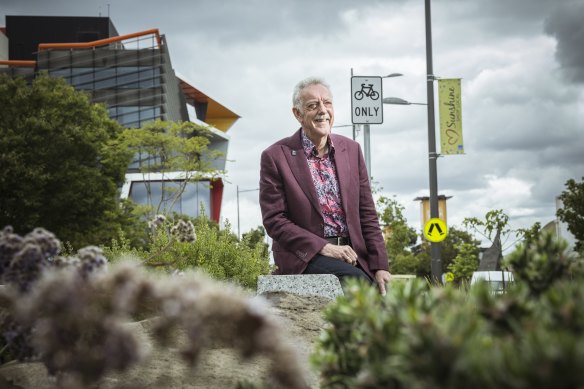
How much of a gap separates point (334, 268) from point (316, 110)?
104cm

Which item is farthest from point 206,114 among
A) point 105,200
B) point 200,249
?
point 200,249

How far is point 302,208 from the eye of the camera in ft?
15.1

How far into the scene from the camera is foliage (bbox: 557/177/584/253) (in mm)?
35875

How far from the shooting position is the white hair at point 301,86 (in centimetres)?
481

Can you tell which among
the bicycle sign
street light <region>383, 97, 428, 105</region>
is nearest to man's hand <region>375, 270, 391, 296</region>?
the bicycle sign

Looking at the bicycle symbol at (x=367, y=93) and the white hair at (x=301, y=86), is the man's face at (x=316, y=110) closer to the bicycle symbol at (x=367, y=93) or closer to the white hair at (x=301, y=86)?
the white hair at (x=301, y=86)

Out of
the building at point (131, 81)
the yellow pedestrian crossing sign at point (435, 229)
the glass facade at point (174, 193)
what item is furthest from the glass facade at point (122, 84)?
the yellow pedestrian crossing sign at point (435, 229)

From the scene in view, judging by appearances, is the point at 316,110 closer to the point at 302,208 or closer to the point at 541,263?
the point at 302,208

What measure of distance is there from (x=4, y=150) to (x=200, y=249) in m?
20.1

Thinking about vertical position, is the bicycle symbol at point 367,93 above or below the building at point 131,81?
below

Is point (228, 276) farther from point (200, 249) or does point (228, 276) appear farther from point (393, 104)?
point (393, 104)

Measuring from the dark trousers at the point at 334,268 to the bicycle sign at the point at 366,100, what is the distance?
35.8ft

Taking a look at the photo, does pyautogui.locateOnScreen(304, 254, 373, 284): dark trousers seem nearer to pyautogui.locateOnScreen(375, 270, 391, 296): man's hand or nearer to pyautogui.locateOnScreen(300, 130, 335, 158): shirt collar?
pyautogui.locateOnScreen(375, 270, 391, 296): man's hand

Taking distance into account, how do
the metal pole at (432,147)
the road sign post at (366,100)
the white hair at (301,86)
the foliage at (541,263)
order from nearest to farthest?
the foliage at (541,263), the white hair at (301,86), the road sign post at (366,100), the metal pole at (432,147)
